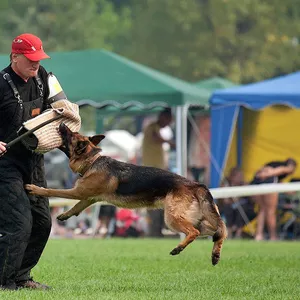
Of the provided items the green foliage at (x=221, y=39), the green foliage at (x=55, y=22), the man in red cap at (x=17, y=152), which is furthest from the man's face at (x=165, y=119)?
the green foliage at (x=221, y=39)

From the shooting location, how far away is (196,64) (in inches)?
1654

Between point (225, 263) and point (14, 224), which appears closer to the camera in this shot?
point (14, 224)

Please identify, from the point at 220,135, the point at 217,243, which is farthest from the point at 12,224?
the point at 220,135

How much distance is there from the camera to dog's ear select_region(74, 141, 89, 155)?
8.20 meters

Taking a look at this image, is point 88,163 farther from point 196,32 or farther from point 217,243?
point 196,32

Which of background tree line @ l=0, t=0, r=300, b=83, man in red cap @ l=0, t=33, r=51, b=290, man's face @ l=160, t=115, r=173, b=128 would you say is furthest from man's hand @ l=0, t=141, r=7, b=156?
background tree line @ l=0, t=0, r=300, b=83

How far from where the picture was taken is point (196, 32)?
42.6 meters

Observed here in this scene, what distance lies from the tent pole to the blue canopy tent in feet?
1.73

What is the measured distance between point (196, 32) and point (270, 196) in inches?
1029

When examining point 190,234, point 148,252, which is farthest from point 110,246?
point 190,234

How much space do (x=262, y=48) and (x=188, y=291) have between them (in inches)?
1386

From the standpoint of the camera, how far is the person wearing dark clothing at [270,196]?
1709 cm

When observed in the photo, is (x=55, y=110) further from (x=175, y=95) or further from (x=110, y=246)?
(x=175, y=95)

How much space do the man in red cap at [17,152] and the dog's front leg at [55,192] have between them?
60mm
